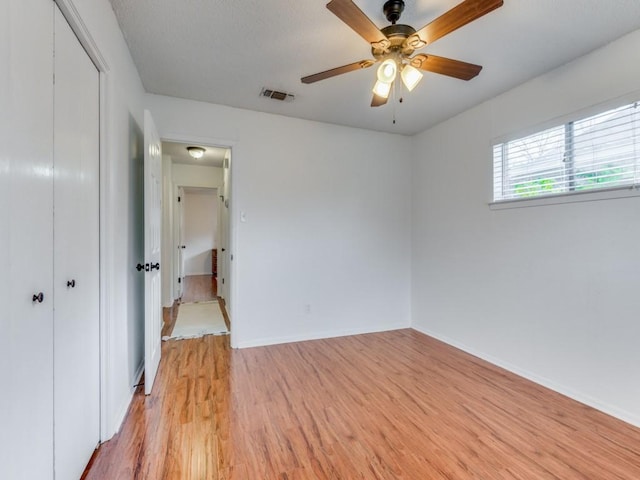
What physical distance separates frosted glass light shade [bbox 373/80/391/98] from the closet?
1.55m

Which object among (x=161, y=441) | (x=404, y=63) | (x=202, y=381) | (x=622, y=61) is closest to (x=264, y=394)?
(x=202, y=381)

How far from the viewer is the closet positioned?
0.92m

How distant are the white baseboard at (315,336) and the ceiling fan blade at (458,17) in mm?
2899

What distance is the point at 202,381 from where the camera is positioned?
8.02 feet

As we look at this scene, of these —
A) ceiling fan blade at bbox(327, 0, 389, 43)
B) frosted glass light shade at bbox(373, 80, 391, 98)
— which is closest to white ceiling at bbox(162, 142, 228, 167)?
frosted glass light shade at bbox(373, 80, 391, 98)

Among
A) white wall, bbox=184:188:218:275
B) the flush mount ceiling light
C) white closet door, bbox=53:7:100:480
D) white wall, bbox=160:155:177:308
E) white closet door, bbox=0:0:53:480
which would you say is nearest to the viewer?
white closet door, bbox=0:0:53:480

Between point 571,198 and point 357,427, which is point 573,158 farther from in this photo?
point 357,427

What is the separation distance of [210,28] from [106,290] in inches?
67.7

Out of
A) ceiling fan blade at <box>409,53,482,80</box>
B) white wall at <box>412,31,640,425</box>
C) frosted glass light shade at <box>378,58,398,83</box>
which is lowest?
white wall at <box>412,31,640,425</box>

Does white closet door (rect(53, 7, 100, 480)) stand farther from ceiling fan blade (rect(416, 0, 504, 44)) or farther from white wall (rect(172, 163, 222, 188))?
white wall (rect(172, 163, 222, 188))

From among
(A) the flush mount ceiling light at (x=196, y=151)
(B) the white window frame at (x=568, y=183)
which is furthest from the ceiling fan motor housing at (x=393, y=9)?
(A) the flush mount ceiling light at (x=196, y=151)

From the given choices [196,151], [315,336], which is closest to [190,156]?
[196,151]

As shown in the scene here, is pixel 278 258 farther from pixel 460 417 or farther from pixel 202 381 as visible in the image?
pixel 460 417

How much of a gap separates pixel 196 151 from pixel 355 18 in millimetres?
3560
